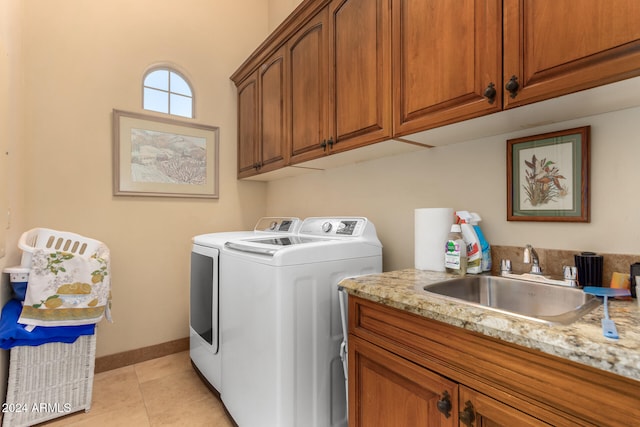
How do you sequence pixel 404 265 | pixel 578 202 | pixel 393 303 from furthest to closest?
pixel 404 265 < pixel 578 202 < pixel 393 303

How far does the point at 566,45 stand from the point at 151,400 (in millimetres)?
2660

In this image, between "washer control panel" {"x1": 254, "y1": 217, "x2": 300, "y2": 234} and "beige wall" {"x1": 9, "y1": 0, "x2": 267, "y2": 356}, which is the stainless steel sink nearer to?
"washer control panel" {"x1": 254, "y1": 217, "x2": 300, "y2": 234}

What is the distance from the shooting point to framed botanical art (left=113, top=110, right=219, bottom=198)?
2.35 meters

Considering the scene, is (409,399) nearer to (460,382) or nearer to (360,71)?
(460,382)

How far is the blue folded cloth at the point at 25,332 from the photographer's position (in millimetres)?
1574

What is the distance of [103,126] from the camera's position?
2293 millimetres

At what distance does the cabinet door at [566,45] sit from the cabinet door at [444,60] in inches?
2.1

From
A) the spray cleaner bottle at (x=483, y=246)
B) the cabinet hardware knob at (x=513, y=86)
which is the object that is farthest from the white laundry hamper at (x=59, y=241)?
the cabinet hardware knob at (x=513, y=86)

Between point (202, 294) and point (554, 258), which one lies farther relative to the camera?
point (202, 294)

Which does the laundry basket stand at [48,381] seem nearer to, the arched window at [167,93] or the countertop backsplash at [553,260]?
the arched window at [167,93]

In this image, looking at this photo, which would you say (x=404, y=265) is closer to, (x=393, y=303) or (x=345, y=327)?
(x=345, y=327)

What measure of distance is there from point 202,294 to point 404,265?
4.30 feet

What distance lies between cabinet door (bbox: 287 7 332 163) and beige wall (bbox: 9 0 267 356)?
3.57 feet

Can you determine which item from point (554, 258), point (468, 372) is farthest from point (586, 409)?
point (554, 258)
